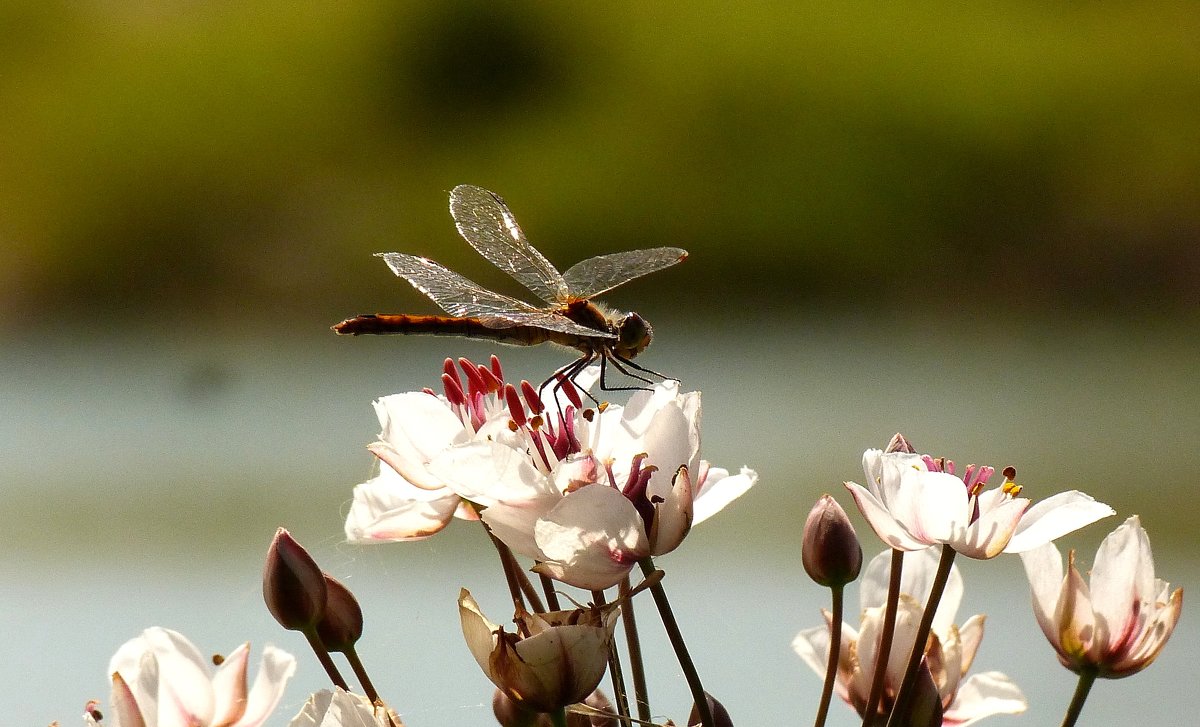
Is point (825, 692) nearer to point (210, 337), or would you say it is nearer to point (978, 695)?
point (978, 695)

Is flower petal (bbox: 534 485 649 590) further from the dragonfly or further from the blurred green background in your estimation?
the blurred green background

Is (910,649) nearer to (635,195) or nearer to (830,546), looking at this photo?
(830,546)

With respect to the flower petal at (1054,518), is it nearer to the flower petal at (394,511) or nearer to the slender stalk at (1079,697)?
the slender stalk at (1079,697)

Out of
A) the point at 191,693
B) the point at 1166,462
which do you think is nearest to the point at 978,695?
the point at 191,693

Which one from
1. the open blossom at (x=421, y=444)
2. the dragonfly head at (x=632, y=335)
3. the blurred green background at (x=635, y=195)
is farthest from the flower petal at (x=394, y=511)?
the blurred green background at (x=635, y=195)

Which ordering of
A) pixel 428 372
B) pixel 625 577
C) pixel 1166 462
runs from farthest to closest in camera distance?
pixel 428 372 → pixel 1166 462 → pixel 625 577

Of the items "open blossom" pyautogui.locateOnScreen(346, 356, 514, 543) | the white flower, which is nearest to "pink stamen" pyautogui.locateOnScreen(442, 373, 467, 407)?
"open blossom" pyautogui.locateOnScreen(346, 356, 514, 543)
